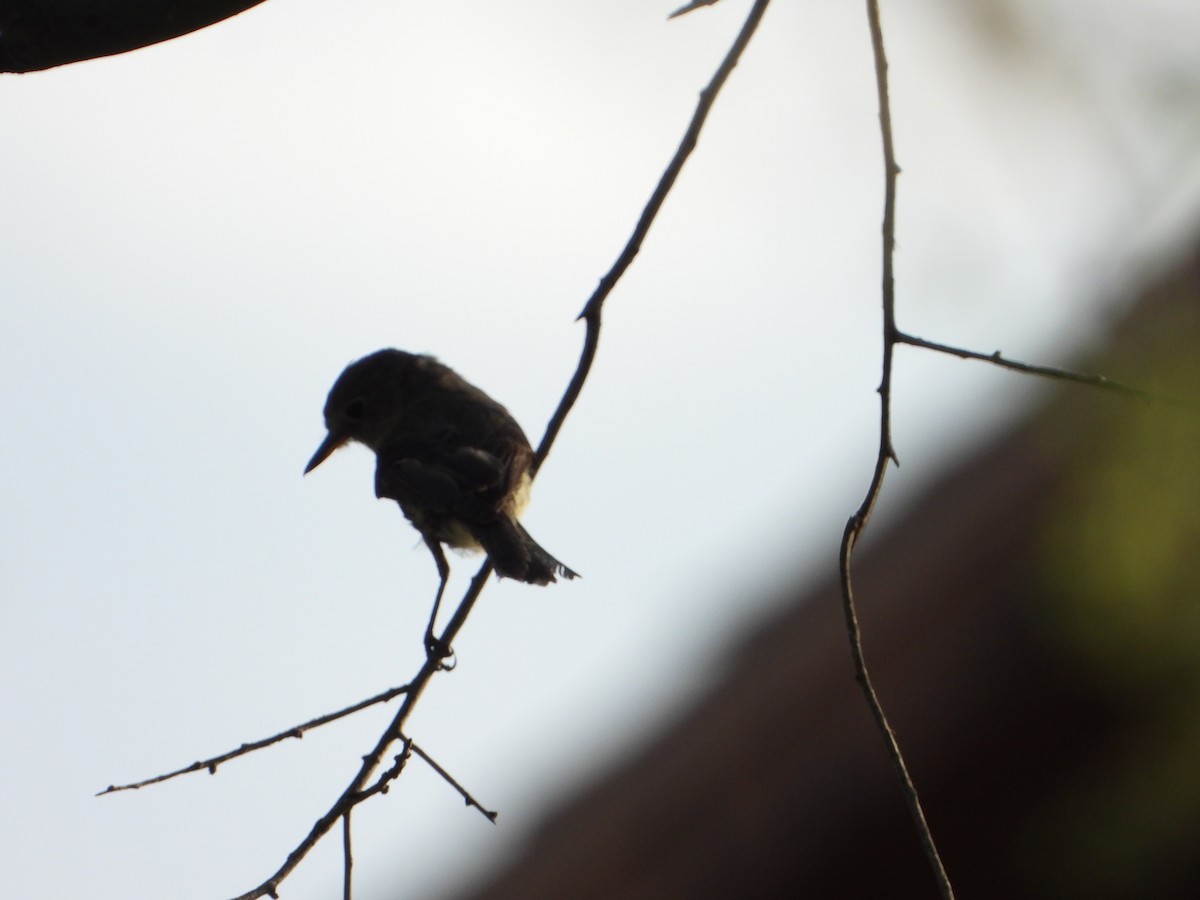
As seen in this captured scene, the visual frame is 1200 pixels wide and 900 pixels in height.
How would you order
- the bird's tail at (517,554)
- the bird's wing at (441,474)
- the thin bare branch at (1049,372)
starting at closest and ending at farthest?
the thin bare branch at (1049,372) → the bird's tail at (517,554) → the bird's wing at (441,474)

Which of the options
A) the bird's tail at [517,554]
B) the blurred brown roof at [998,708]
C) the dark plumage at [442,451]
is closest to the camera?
the blurred brown roof at [998,708]

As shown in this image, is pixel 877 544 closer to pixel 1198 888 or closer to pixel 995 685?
pixel 995 685

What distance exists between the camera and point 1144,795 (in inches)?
171

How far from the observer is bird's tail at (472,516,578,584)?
5328 millimetres

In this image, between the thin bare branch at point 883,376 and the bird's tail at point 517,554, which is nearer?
the thin bare branch at point 883,376

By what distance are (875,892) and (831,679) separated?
788 mm

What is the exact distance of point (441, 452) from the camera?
6.40 metres

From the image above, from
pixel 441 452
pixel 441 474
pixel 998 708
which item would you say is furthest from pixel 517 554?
pixel 998 708

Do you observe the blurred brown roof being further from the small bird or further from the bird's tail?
the small bird

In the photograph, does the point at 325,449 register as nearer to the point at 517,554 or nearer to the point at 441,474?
the point at 441,474

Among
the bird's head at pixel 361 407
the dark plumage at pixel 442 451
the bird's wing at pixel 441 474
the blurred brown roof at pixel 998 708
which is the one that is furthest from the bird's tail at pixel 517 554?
the bird's head at pixel 361 407

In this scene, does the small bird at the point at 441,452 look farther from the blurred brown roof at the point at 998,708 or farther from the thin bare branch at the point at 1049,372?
the thin bare branch at the point at 1049,372

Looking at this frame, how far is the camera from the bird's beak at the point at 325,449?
7457 mm

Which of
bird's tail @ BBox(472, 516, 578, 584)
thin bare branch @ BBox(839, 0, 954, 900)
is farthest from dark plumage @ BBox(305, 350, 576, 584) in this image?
thin bare branch @ BBox(839, 0, 954, 900)
